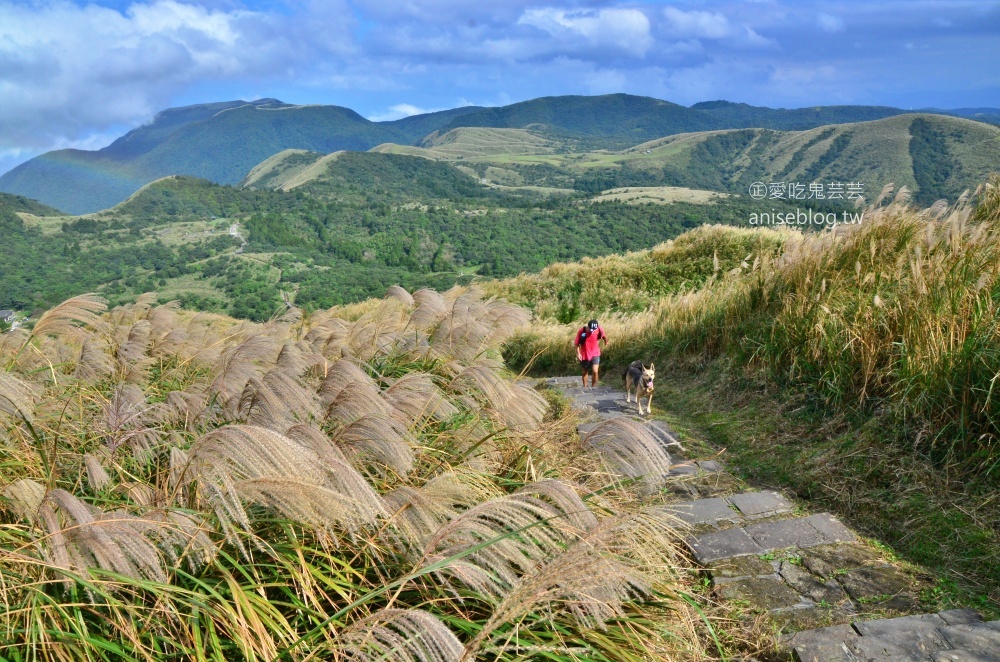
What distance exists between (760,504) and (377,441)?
2412 mm

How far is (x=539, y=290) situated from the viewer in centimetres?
1554

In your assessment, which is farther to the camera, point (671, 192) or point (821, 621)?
point (671, 192)

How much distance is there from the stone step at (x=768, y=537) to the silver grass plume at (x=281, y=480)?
2.01 m

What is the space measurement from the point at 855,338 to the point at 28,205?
455ft

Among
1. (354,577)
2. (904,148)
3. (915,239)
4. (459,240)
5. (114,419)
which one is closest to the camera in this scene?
(354,577)

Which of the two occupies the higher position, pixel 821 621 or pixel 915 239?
pixel 915 239

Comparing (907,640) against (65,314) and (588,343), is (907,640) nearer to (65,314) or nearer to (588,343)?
(65,314)

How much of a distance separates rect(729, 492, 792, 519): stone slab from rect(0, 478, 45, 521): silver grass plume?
3.21m

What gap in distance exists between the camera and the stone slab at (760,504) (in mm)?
3590

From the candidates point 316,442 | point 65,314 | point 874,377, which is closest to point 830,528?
point 874,377

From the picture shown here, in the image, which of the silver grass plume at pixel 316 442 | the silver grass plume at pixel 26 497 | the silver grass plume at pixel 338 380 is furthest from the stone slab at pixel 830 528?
the silver grass plume at pixel 26 497

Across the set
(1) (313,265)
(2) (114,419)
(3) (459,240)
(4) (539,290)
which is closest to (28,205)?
(1) (313,265)

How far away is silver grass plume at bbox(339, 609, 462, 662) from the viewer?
54.1 inches

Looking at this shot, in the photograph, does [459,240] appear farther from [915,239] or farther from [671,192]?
[915,239]
